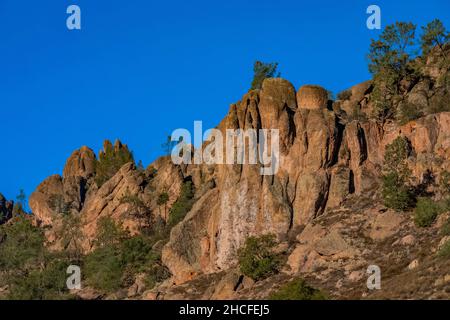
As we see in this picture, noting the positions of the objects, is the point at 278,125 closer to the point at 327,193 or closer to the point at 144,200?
the point at 327,193

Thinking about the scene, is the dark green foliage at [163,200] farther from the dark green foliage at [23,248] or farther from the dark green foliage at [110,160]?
the dark green foliage at [110,160]

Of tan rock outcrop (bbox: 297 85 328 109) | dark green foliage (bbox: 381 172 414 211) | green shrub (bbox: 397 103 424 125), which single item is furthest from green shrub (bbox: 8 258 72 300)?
green shrub (bbox: 397 103 424 125)

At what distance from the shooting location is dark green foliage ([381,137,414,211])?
308ft

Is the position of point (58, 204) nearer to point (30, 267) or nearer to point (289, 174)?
point (30, 267)

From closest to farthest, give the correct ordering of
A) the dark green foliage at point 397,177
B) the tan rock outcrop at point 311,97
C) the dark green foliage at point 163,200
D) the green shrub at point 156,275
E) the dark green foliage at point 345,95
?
the dark green foliage at point 397,177
the green shrub at point 156,275
the tan rock outcrop at point 311,97
the dark green foliage at point 345,95
the dark green foliage at point 163,200

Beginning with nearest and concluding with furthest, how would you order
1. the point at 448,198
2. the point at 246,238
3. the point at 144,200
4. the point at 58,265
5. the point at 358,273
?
the point at 358,273
the point at 448,198
the point at 246,238
the point at 58,265
the point at 144,200

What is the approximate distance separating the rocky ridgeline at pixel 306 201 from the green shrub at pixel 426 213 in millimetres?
1181

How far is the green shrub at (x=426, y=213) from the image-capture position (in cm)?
8881

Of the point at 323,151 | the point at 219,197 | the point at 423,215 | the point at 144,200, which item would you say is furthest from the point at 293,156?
the point at 144,200

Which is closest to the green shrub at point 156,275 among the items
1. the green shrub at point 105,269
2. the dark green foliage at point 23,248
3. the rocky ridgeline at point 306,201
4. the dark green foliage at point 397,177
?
the rocky ridgeline at point 306,201

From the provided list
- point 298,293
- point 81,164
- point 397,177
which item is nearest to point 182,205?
point 397,177

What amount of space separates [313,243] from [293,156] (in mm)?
14851

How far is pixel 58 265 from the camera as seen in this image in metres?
122

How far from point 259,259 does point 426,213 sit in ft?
60.5
